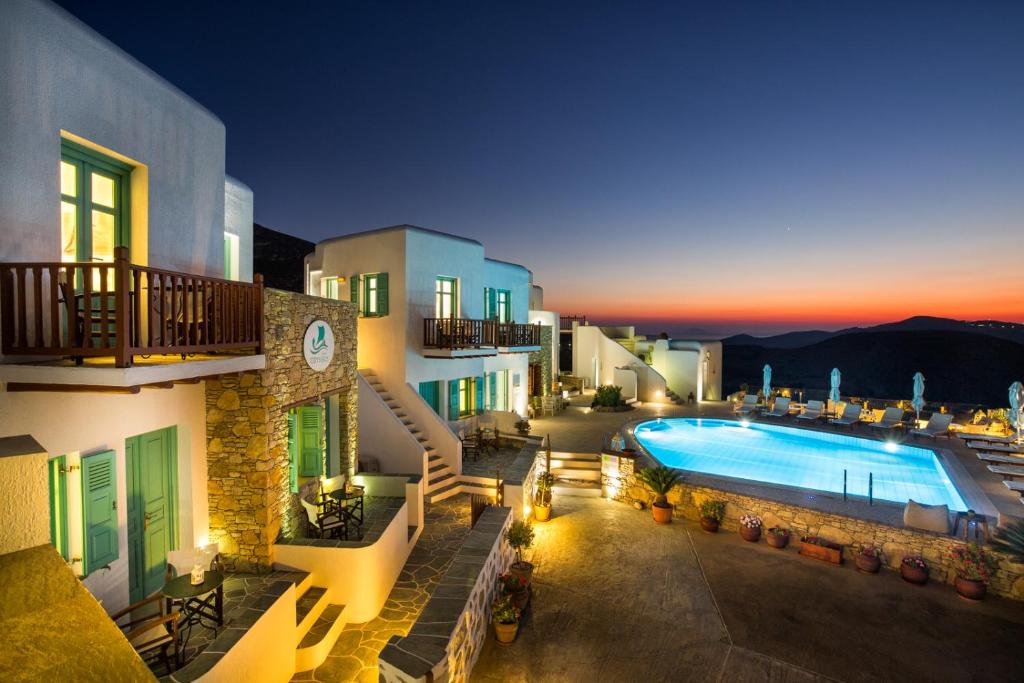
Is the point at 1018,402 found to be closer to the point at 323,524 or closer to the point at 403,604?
the point at 403,604

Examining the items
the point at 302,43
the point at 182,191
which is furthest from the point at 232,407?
the point at 302,43

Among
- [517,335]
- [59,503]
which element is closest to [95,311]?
[59,503]

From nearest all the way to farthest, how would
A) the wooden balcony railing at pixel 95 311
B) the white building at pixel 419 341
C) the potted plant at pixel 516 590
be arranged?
the wooden balcony railing at pixel 95 311 < the potted plant at pixel 516 590 < the white building at pixel 419 341

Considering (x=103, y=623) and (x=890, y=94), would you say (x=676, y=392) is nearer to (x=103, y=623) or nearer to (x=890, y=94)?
(x=890, y=94)

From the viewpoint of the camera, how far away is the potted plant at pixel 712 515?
37.8 ft

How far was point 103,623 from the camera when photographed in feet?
10.2

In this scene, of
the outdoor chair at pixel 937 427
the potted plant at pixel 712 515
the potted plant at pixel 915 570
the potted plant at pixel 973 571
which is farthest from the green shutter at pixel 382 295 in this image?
the outdoor chair at pixel 937 427

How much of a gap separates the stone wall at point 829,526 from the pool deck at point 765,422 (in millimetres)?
258

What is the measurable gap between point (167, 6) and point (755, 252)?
1184 inches

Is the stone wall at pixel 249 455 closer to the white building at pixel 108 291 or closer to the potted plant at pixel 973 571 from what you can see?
the white building at pixel 108 291

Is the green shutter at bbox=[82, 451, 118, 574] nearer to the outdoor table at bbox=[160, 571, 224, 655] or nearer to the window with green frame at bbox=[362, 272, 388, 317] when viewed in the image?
the outdoor table at bbox=[160, 571, 224, 655]

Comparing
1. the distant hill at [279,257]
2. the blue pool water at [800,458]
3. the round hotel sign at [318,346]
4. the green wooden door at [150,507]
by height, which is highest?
the distant hill at [279,257]

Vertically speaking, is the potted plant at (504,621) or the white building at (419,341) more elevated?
the white building at (419,341)

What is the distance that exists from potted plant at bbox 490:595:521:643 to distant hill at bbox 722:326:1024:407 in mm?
55033
